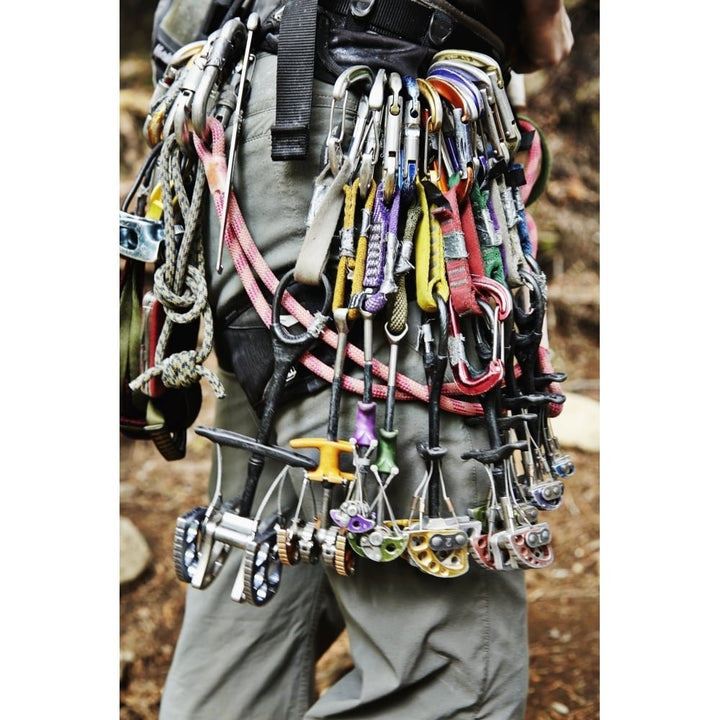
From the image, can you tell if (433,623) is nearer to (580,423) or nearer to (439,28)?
(439,28)

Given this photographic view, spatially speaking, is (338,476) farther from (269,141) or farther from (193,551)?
(269,141)

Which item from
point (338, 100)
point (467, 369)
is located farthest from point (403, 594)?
point (338, 100)

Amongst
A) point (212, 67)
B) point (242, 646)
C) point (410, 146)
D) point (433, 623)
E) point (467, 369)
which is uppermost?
point (212, 67)

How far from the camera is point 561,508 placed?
220cm

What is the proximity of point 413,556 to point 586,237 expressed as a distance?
4.47 ft

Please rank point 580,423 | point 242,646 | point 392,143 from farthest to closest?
point 580,423 → point 242,646 → point 392,143

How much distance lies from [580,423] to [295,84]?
4.69 feet

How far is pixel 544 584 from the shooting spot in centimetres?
217

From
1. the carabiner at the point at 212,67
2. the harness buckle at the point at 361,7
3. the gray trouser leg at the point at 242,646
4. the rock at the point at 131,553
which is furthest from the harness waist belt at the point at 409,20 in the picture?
the rock at the point at 131,553

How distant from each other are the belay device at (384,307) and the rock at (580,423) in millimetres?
1142

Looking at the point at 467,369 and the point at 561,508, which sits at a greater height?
the point at 467,369

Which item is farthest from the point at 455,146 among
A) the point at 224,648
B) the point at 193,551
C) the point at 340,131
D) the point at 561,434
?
the point at 561,434

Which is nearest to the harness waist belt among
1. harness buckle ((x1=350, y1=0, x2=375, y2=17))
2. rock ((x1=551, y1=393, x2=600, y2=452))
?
harness buckle ((x1=350, y1=0, x2=375, y2=17))

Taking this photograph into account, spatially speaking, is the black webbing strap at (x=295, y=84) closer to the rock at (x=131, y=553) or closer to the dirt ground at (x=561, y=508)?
the dirt ground at (x=561, y=508)
